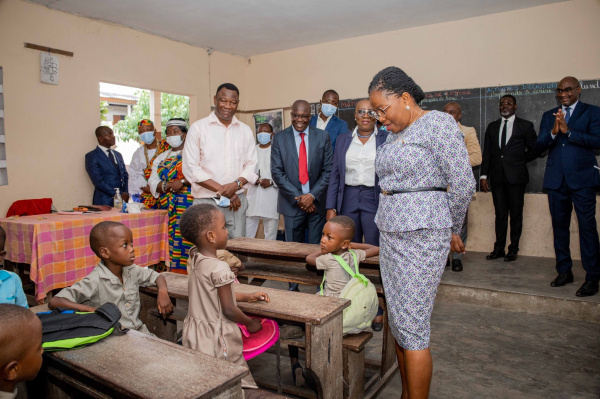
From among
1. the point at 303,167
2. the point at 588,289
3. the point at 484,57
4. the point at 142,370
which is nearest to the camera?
the point at 142,370

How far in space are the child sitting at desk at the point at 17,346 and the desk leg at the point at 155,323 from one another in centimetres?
134

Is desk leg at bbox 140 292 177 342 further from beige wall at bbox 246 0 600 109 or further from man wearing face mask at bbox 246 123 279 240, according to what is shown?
beige wall at bbox 246 0 600 109

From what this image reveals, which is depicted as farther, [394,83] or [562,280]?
[562,280]

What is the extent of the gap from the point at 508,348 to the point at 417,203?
1.96 m

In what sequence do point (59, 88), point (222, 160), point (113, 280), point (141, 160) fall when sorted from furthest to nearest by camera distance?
1. point (141, 160)
2. point (59, 88)
3. point (222, 160)
4. point (113, 280)

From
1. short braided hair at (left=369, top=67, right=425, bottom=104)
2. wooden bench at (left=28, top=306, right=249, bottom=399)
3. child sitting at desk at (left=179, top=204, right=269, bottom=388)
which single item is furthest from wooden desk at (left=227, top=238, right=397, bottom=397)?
wooden bench at (left=28, top=306, right=249, bottom=399)

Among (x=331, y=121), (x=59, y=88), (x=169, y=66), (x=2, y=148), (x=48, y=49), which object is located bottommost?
(x=2, y=148)

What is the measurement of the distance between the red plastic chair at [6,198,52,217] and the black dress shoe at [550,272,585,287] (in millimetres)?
5410

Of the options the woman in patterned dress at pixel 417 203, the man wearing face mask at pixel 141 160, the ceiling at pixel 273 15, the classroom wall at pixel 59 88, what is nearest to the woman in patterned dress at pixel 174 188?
the man wearing face mask at pixel 141 160

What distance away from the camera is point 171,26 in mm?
6078

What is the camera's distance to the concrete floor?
259 centimetres

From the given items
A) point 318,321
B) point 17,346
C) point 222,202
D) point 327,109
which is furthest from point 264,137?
point 17,346

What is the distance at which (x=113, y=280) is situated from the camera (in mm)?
2234

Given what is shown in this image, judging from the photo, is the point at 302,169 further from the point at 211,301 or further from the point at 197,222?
the point at 211,301
